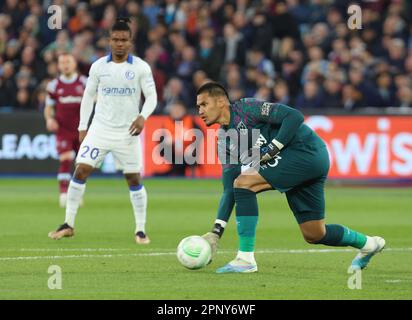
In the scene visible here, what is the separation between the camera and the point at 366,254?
10.2 meters

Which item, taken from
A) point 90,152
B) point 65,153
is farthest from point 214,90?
point 65,153

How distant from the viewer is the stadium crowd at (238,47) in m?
24.1

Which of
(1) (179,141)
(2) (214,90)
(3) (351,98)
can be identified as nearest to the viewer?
(2) (214,90)

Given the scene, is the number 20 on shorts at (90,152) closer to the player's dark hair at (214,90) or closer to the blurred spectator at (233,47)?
the player's dark hair at (214,90)

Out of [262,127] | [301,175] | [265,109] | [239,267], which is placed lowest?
[239,267]

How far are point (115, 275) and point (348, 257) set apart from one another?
9.27ft

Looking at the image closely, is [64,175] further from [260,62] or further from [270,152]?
[270,152]

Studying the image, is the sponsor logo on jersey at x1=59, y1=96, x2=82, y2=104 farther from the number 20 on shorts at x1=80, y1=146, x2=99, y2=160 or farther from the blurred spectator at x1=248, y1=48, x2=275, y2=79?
the blurred spectator at x1=248, y1=48, x2=275, y2=79

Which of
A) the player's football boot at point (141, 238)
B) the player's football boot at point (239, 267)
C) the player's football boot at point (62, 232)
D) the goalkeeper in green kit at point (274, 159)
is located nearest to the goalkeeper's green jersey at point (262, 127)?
the goalkeeper in green kit at point (274, 159)

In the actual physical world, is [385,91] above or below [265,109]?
above

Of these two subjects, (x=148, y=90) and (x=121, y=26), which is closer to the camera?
(x=121, y=26)

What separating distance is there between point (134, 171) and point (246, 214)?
3.24 m

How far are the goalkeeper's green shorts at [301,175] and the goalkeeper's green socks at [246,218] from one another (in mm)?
255

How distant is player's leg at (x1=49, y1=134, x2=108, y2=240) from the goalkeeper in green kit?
10.2 feet
